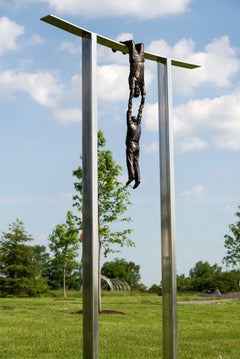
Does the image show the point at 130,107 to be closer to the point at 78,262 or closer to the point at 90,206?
the point at 90,206

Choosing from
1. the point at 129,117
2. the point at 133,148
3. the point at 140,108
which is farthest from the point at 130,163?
the point at 140,108

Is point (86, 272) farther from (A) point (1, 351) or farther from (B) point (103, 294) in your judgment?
(B) point (103, 294)

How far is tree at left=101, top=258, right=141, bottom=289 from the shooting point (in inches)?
1435

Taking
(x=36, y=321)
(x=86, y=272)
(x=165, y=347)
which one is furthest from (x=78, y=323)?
(x=86, y=272)

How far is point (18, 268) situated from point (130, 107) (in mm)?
24772

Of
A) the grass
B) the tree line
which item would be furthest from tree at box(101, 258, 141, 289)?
the grass

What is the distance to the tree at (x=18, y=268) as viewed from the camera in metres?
28.9

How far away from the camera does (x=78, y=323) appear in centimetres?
1195

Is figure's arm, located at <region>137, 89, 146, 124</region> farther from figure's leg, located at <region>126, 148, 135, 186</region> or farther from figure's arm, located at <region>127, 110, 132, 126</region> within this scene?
figure's leg, located at <region>126, 148, 135, 186</region>

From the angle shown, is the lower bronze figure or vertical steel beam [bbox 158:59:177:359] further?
vertical steel beam [bbox 158:59:177:359]

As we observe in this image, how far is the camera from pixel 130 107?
5.30 metres

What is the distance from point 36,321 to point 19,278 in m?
17.5

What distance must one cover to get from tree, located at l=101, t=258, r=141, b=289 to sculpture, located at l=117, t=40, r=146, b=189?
3118 cm

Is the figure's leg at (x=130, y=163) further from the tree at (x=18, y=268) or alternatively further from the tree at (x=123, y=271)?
the tree at (x=123, y=271)
